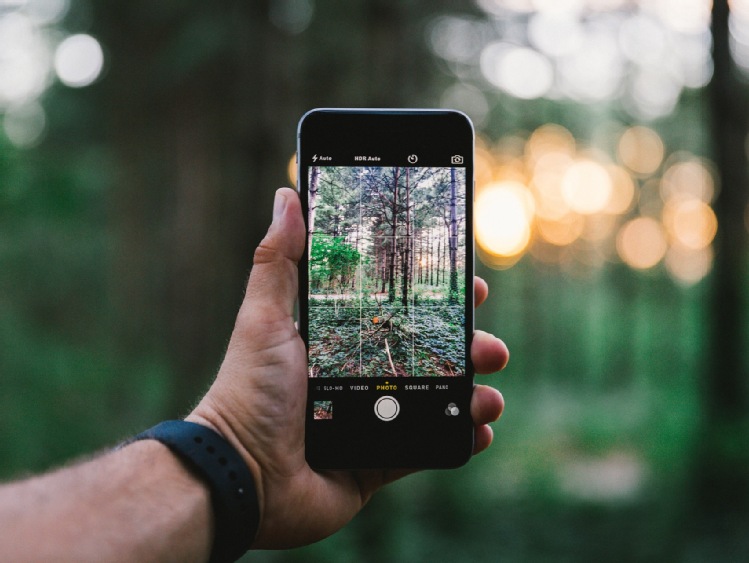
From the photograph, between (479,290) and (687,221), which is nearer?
(479,290)

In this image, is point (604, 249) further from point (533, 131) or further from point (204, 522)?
point (204, 522)

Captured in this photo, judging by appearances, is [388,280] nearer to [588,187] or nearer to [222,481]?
[222,481]

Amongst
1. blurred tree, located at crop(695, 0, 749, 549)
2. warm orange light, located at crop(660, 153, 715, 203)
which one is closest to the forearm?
blurred tree, located at crop(695, 0, 749, 549)

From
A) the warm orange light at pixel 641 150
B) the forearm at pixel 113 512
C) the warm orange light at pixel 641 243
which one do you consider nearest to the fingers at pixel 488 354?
the forearm at pixel 113 512

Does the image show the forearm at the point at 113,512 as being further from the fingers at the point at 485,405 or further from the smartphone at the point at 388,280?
the fingers at the point at 485,405

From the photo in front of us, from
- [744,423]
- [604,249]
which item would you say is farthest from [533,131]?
[744,423]

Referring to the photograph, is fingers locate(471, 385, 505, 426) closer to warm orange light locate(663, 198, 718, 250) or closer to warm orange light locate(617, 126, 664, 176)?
warm orange light locate(663, 198, 718, 250)

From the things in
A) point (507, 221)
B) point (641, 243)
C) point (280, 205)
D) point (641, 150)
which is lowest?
point (280, 205)

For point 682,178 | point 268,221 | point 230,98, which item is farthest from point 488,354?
point 682,178
